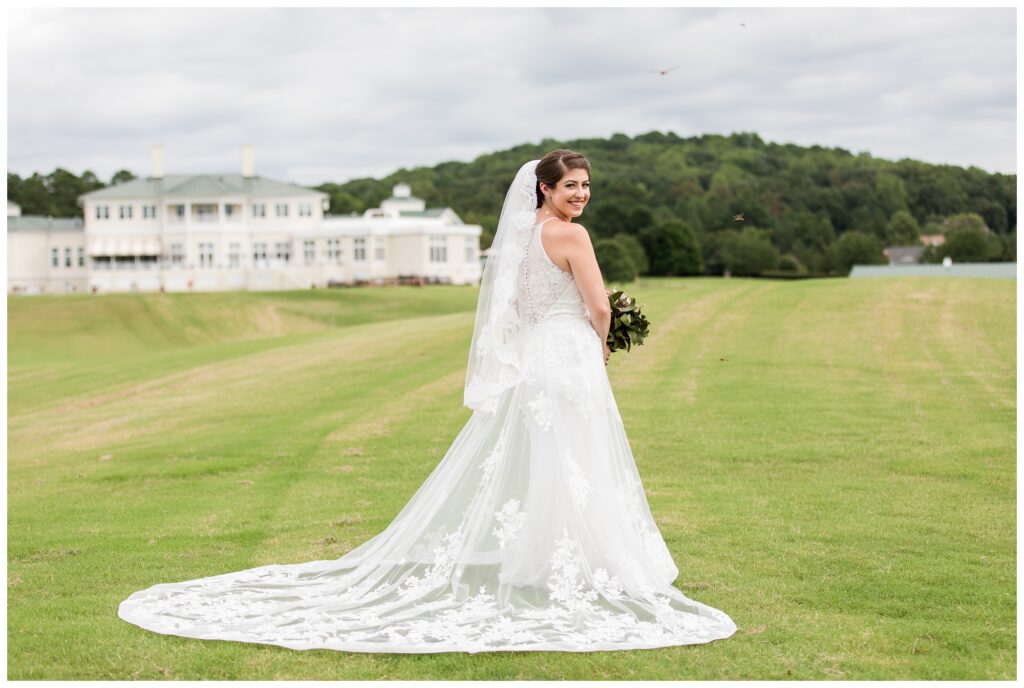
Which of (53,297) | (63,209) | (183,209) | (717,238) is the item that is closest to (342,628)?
(53,297)

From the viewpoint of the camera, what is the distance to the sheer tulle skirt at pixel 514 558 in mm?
6527

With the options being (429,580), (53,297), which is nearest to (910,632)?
(429,580)

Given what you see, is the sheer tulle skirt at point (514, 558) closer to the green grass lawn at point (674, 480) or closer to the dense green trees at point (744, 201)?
the green grass lawn at point (674, 480)

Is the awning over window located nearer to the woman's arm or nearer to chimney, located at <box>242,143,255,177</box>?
chimney, located at <box>242,143,255,177</box>

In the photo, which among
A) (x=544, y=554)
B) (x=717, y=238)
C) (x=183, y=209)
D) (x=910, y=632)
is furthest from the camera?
(x=717, y=238)

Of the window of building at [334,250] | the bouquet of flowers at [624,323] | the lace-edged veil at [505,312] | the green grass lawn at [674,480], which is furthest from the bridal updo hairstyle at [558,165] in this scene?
the window of building at [334,250]

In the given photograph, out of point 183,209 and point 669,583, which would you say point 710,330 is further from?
point 183,209

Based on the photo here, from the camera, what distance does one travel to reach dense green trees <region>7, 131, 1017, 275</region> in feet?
228

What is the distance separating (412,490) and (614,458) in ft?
15.0

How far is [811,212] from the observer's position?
81.8 meters

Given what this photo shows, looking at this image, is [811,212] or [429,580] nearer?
[429,580]

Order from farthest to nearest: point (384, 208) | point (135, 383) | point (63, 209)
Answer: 1. point (63, 209)
2. point (384, 208)
3. point (135, 383)

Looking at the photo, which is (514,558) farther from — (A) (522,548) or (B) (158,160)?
(B) (158,160)

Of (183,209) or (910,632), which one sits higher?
(183,209)
